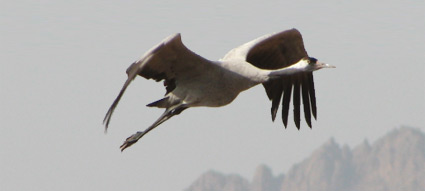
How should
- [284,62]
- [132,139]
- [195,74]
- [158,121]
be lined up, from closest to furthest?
[195,74] < [158,121] < [132,139] < [284,62]

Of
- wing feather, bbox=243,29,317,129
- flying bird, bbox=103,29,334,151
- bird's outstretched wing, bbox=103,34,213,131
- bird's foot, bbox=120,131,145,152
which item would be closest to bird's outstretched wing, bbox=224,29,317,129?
wing feather, bbox=243,29,317,129

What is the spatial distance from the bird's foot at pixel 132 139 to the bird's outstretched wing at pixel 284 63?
1814 mm

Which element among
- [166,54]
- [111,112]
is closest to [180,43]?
[166,54]

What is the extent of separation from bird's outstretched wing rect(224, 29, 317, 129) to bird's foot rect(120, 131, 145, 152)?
1814 mm

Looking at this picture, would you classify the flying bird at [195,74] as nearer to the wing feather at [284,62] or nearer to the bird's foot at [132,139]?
the bird's foot at [132,139]

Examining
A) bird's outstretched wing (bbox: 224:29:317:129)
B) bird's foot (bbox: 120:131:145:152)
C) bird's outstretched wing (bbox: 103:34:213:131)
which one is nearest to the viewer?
bird's outstretched wing (bbox: 103:34:213:131)

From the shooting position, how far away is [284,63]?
14.7 meters

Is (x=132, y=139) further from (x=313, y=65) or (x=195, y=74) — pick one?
(x=313, y=65)

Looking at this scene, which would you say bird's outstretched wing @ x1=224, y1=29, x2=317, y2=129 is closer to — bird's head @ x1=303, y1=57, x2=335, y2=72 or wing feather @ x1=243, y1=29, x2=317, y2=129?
wing feather @ x1=243, y1=29, x2=317, y2=129

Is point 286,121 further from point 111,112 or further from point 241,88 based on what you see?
point 111,112

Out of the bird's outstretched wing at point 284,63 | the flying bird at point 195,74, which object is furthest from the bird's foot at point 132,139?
the bird's outstretched wing at point 284,63

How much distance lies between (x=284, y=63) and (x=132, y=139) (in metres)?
3.29

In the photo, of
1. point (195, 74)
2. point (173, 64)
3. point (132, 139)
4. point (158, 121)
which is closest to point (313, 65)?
point (195, 74)

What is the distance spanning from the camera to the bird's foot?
12727 mm
